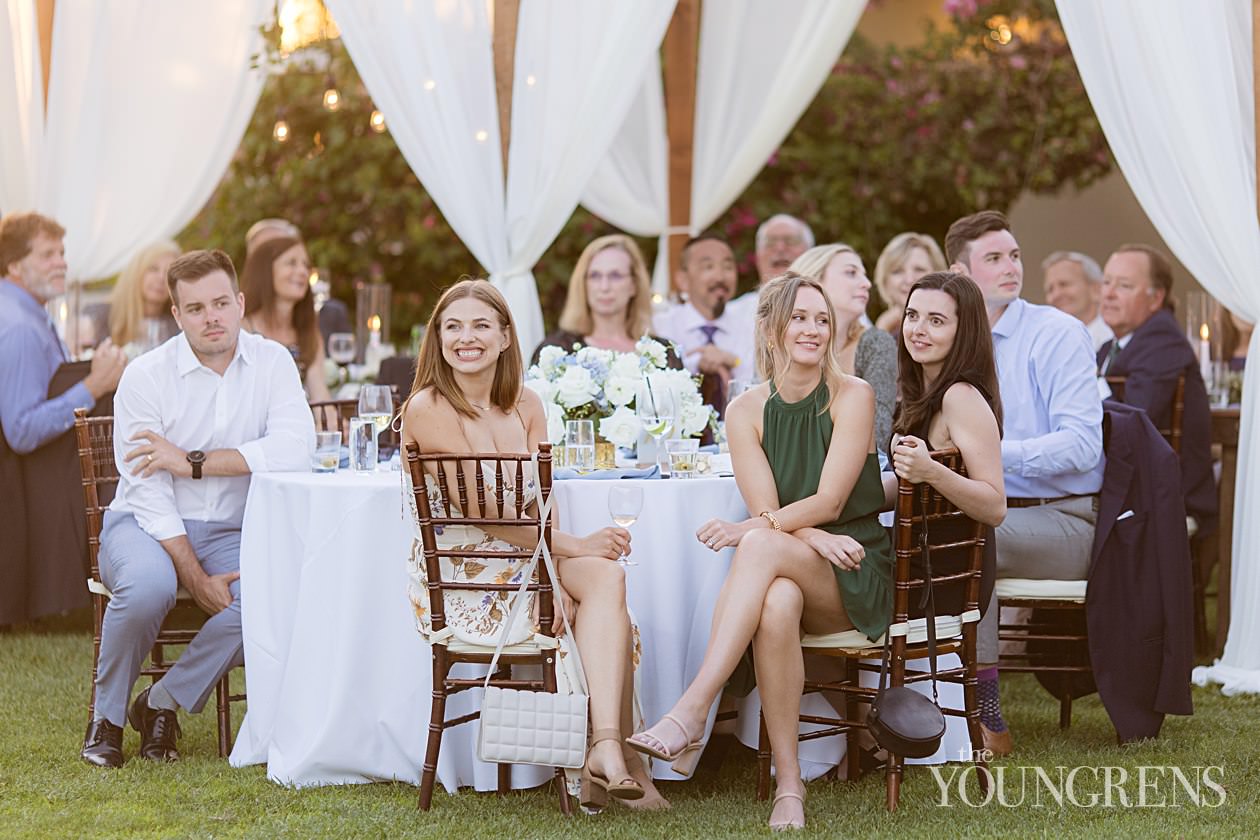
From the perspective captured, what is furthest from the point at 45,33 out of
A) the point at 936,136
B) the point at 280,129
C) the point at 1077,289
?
the point at 936,136

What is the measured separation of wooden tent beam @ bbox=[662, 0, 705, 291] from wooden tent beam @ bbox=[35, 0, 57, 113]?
2.92 meters

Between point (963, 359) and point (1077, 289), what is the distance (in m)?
3.73

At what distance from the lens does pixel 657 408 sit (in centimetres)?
437

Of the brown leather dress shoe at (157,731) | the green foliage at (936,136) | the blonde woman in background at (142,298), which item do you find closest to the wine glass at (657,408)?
the brown leather dress shoe at (157,731)

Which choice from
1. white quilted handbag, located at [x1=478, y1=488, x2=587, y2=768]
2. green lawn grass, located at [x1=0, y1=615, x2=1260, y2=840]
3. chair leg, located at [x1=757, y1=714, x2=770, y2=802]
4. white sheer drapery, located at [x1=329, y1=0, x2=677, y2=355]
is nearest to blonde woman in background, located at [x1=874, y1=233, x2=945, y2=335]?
white sheer drapery, located at [x1=329, y1=0, x2=677, y2=355]

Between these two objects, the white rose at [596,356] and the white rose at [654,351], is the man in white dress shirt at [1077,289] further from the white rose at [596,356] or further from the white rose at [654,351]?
the white rose at [596,356]

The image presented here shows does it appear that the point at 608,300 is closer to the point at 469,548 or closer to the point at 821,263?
the point at 821,263

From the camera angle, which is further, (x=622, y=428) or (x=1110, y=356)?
(x=1110, y=356)

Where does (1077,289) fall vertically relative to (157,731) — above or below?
above

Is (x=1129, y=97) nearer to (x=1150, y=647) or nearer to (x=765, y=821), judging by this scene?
(x=1150, y=647)

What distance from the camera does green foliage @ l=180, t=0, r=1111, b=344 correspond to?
9750 millimetres

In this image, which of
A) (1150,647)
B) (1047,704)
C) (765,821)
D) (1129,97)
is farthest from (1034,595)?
(1129,97)

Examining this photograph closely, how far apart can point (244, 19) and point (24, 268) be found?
1979 millimetres

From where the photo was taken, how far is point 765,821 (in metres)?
3.71
